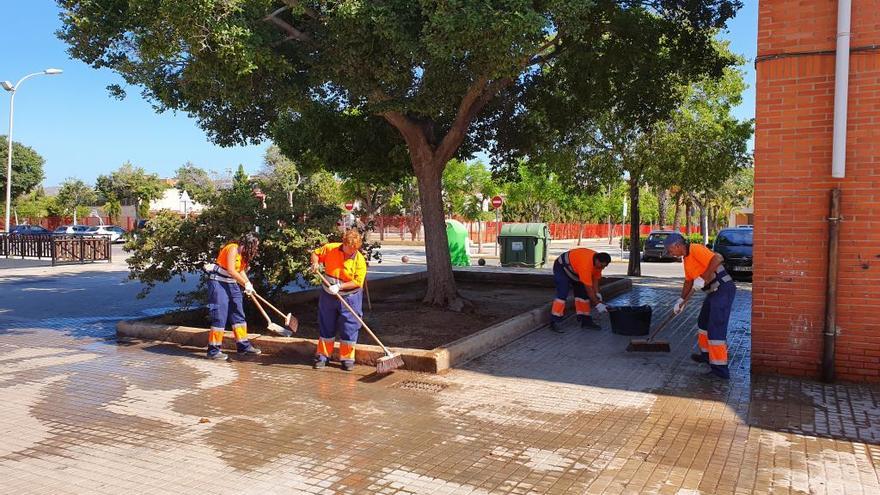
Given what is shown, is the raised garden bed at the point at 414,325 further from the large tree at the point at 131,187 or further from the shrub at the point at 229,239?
the large tree at the point at 131,187

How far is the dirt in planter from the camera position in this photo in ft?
28.0

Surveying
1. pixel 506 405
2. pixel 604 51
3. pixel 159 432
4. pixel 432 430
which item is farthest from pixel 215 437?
pixel 604 51

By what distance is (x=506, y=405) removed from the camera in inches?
222

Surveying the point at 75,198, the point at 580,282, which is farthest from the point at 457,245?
the point at 75,198

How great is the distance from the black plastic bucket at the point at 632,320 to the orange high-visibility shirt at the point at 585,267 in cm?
64

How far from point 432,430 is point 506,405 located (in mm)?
891

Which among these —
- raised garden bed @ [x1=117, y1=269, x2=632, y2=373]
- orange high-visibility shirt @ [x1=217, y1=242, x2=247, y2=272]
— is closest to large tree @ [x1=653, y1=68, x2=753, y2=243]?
raised garden bed @ [x1=117, y1=269, x2=632, y2=373]

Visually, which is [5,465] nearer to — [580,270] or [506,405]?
[506,405]

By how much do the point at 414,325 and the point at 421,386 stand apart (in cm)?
297

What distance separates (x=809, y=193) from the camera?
630 cm

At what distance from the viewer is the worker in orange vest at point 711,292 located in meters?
6.52

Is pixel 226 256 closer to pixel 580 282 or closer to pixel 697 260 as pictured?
pixel 580 282

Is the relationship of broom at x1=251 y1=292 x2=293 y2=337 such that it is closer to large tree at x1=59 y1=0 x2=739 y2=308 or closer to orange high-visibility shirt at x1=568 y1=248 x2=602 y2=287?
large tree at x1=59 y1=0 x2=739 y2=308

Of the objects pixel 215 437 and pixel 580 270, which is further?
pixel 580 270
